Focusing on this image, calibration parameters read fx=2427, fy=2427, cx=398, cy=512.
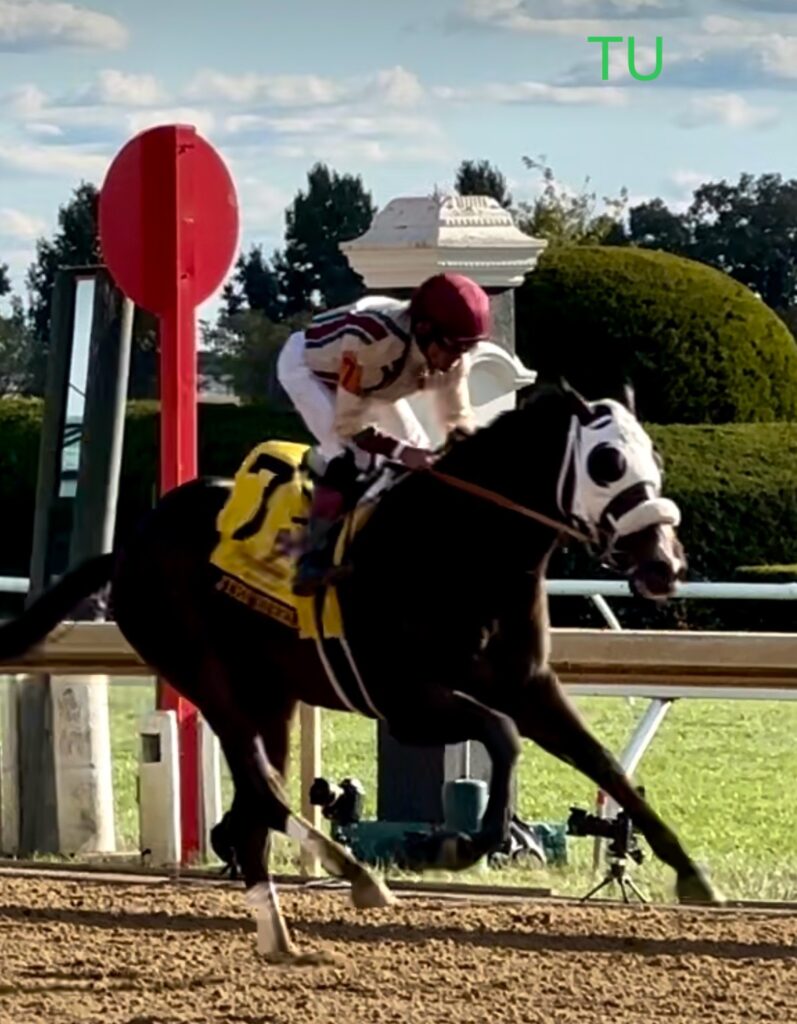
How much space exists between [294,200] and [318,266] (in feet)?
3.42

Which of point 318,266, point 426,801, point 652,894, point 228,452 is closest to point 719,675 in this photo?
point 652,894

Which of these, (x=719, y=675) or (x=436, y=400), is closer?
(x=436, y=400)

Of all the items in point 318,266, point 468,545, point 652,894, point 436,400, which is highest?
point 318,266

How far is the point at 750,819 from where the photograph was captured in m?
8.76

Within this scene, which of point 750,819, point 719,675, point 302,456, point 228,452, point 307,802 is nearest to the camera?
point 302,456

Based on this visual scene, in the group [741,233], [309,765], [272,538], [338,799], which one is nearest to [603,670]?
[338,799]

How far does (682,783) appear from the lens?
31.3ft

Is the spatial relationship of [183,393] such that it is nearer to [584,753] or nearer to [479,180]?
[584,753]

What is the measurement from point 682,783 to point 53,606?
11.9 feet

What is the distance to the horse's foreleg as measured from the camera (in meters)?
5.78

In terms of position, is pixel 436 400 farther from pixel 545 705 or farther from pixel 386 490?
pixel 545 705

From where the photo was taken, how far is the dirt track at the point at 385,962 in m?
5.14

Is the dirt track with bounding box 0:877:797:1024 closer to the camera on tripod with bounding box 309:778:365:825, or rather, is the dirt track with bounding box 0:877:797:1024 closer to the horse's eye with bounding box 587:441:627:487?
the camera on tripod with bounding box 309:778:365:825

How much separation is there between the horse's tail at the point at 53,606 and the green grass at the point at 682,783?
123 cm
